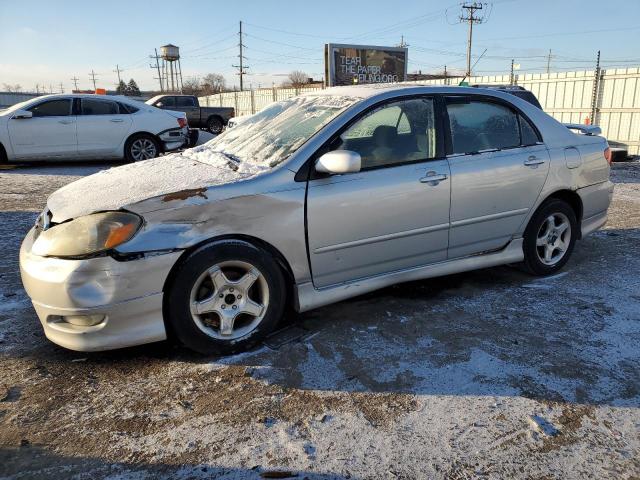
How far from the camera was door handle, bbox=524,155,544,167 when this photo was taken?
411 cm

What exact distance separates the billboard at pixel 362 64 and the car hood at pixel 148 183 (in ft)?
49.2

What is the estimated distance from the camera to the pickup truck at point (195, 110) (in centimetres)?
2158

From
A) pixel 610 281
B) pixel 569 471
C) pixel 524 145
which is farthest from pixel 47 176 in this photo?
pixel 569 471

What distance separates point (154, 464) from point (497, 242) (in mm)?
3008

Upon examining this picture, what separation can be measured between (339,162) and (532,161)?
1876 mm

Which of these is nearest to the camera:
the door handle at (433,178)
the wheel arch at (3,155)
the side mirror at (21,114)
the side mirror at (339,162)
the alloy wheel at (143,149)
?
the side mirror at (339,162)

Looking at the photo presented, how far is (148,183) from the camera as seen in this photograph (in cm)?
319

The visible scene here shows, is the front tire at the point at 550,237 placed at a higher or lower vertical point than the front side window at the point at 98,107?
lower

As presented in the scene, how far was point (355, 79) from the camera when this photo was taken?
59.6 feet

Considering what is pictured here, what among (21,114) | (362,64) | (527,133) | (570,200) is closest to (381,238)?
(527,133)

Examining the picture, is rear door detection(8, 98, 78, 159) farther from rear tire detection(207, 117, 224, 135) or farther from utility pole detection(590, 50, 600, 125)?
utility pole detection(590, 50, 600, 125)

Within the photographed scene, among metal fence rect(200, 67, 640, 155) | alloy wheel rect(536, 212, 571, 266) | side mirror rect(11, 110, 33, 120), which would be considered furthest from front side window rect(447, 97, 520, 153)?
metal fence rect(200, 67, 640, 155)

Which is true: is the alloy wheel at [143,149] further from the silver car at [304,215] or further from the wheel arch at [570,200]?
the wheel arch at [570,200]

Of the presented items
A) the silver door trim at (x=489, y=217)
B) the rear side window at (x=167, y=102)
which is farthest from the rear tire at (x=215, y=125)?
the silver door trim at (x=489, y=217)
